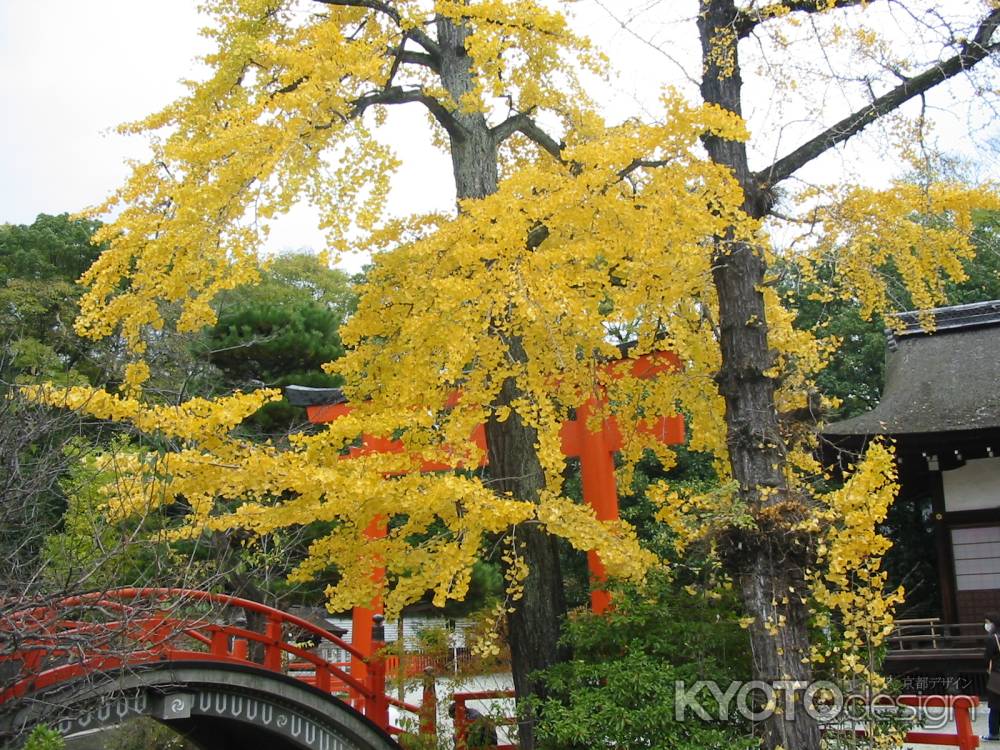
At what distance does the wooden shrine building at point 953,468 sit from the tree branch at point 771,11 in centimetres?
583

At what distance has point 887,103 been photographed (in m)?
6.24

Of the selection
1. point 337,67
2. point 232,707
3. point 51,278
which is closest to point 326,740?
point 232,707

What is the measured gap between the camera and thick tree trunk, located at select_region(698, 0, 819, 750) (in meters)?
5.53

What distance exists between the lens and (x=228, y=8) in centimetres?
824

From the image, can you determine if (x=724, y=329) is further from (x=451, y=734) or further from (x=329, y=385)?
(x=329, y=385)

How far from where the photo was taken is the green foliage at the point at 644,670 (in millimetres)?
5758

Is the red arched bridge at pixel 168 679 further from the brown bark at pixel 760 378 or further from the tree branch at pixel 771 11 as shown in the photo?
the tree branch at pixel 771 11

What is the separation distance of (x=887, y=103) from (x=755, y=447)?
251 cm

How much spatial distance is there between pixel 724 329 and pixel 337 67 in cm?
321

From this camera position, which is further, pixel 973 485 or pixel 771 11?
pixel 973 485

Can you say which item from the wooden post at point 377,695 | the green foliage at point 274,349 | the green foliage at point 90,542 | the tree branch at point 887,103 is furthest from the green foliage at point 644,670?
the green foliage at point 274,349

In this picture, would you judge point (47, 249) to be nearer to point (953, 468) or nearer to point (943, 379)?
point (943, 379)

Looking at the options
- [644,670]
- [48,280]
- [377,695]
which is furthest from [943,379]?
[48,280]

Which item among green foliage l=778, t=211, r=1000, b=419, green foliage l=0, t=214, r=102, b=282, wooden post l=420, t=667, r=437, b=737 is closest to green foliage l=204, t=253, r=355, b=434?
wooden post l=420, t=667, r=437, b=737
